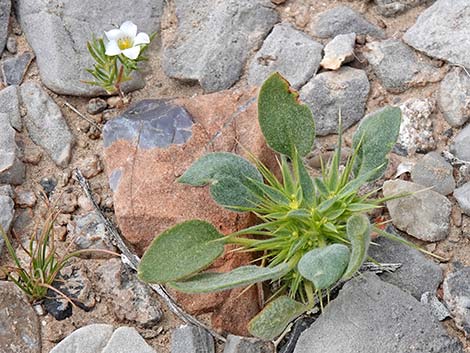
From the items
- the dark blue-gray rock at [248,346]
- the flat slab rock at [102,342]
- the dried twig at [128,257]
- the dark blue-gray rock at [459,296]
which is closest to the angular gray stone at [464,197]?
the dark blue-gray rock at [459,296]

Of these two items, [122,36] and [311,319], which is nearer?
[311,319]

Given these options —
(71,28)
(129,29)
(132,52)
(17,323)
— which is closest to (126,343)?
(17,323)

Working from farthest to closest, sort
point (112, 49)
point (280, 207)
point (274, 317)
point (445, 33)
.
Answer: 1. point (445, 33)
2. point (112, 49)
3. point (280, 207)
4. point (274, 317)

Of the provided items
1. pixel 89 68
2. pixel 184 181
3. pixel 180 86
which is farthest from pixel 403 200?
pixel 89 68

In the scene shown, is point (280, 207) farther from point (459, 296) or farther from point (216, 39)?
A: point (216, 39)

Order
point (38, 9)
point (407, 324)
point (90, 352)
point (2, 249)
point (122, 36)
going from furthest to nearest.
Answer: point (38, 9) < point (122, 36) < point (2, 249) < point (90, 352) < point (407, 324)

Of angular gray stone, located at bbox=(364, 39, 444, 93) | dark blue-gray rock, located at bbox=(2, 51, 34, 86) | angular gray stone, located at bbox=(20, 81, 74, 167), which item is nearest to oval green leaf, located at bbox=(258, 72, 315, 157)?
angular gray stone, located at bbox=(364, 39, 444, 93)

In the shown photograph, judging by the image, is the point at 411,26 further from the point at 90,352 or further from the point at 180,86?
the point at 90,352
